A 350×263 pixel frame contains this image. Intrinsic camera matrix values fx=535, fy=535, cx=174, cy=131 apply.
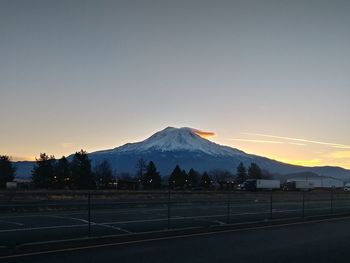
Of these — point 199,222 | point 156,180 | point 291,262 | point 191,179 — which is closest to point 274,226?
point 199,222

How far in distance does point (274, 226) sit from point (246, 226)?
149cm

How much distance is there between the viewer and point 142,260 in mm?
11562

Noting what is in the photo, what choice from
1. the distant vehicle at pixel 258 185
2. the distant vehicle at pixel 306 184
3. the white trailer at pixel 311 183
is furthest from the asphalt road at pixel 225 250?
the white trailer at pixel 311 183

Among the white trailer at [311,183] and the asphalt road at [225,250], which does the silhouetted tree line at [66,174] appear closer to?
the white trailer at [311,183]

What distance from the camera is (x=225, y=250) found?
13461 millimetres

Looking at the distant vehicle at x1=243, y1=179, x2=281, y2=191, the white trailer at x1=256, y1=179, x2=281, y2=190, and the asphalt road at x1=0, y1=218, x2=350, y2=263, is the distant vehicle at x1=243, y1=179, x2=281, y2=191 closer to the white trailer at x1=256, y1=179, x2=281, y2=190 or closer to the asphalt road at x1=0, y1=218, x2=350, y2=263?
the white trailer at x1=256, y1=179, x2=281, y2=190

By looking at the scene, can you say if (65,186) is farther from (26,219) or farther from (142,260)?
(142,260)

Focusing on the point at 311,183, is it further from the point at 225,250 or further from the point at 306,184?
the point at 225,250

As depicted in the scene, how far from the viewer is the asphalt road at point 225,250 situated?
→ 38.9ft

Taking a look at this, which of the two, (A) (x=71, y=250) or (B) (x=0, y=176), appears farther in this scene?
(B) (x=0, y=176)

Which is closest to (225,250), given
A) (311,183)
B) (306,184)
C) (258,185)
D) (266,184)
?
(258,185)

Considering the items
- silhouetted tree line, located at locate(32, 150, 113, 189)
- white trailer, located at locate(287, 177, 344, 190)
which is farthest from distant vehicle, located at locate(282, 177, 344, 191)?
silhouetted tree line, located at locate(32, 150, 113, 189)

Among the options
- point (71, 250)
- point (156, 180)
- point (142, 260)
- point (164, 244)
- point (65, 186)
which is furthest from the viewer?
point (156, 180)

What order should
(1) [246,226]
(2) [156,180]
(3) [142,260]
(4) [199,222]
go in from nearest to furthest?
(3) [142,260]
(1) [246,226]
(4) [199,222]
(2) [156,180]
